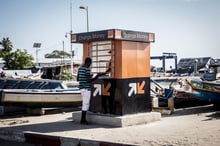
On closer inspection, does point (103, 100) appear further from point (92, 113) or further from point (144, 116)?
point (144, 116)

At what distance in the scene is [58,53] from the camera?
111750mm

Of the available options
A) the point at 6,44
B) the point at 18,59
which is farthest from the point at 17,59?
the point at 6,44

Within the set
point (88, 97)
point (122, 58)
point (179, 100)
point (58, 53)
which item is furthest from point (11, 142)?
point (58, 53)

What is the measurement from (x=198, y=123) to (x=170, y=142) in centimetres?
296

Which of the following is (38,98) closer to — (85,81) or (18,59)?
(85,81)

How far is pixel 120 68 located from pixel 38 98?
465 centimetres

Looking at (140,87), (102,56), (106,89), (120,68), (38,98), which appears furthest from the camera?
(38,98)

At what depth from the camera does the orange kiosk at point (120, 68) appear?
31.1 feet

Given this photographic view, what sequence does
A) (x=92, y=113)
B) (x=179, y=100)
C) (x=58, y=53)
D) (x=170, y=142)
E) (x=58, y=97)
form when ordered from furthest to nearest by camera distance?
(x=58, y=53)
(x=179, y=100)
(x=58, y=97)
(x=92, y=113)
(x=170, y=142)

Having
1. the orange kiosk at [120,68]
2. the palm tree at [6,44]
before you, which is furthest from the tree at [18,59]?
the orange kiosk at [120,68]

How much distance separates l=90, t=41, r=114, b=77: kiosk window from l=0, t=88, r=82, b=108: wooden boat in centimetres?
329

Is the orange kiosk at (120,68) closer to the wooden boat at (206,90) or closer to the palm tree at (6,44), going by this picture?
the wooden boat at (206,90)

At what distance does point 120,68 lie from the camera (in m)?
9.48

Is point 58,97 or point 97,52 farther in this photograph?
point 58,97
